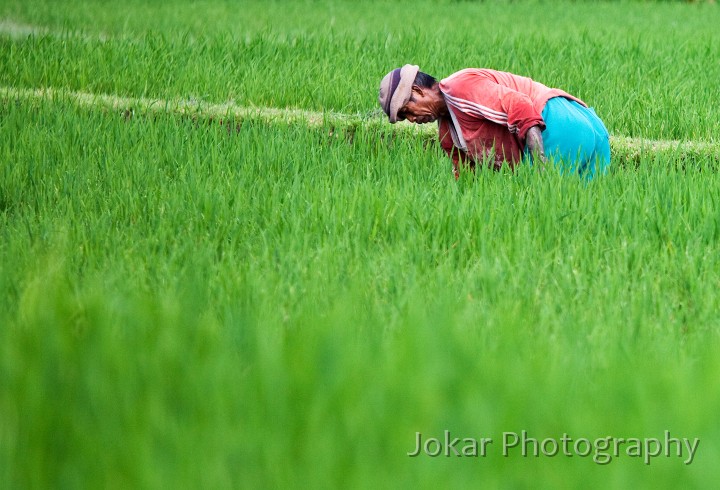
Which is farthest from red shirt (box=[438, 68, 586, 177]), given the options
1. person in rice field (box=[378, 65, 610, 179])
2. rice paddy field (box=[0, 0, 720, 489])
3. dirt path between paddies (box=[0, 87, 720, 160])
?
dirt path between paddies (box=[0, 87, 720, 160])

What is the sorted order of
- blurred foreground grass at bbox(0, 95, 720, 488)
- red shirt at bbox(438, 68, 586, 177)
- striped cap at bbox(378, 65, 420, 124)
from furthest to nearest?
red shirt at bbox(438, 68, 586, 177) → striped cap at bbox(378, 65, 420, 124) → blurred foreground grass at bbox(0, 95, 720, 488)

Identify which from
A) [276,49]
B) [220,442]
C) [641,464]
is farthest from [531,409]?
[276,49]

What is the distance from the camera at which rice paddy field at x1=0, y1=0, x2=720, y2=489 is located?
1.45m

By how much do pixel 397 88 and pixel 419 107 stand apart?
0.49ft

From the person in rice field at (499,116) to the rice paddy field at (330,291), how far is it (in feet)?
0.59

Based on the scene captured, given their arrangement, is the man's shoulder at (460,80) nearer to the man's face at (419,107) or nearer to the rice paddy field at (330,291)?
the man's face at (419,107)

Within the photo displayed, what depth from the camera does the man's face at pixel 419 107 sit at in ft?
11.9

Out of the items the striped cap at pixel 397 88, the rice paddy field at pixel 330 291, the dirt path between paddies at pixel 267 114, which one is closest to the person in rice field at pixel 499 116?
the striped cap at pixel 397 88

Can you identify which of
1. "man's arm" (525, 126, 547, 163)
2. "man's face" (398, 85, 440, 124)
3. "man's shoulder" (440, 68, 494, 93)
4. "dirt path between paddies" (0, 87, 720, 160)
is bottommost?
"dirt path between paddies" (0, 87, 720, 160)

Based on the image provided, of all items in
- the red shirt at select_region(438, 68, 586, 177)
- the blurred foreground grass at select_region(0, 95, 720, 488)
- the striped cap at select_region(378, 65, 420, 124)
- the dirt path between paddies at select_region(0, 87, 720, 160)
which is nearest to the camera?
the blurred foreground grass at select_region(0, 95, 720, 488)

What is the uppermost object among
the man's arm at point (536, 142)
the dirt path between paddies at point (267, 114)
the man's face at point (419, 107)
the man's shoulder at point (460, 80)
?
the man's shoulder at point (460, 80)

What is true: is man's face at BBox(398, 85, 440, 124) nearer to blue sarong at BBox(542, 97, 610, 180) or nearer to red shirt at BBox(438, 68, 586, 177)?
red shirt at BBox(438, 68, 586, 177)

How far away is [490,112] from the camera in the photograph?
146 inches

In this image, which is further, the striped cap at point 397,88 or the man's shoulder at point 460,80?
the man's shoulder at point 460,80
